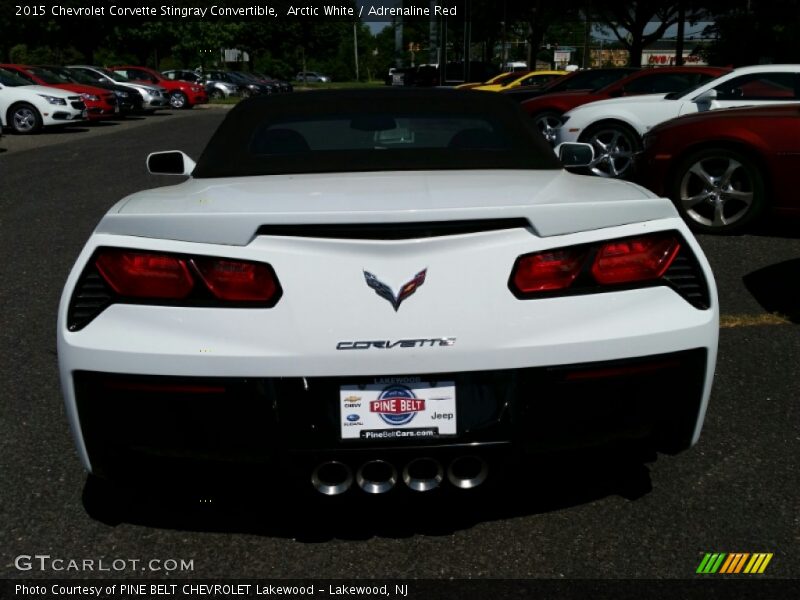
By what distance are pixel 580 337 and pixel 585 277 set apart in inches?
7.1

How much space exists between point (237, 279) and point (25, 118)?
68.9 ft

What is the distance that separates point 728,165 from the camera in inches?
299

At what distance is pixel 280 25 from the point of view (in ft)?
290

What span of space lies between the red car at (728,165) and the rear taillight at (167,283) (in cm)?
603

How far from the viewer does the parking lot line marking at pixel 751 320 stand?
17.1ft

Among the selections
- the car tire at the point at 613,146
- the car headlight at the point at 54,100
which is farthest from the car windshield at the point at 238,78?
the car tire at the point at 613,146

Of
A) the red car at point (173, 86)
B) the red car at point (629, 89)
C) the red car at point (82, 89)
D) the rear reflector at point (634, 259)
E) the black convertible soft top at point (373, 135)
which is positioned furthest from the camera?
the red car at point (173, 86)

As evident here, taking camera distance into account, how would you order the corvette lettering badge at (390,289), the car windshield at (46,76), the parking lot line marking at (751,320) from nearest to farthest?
the corvette lettering badge at (390,289) < the parking lot line marking at (751,320) < the car windshield at (46,76)

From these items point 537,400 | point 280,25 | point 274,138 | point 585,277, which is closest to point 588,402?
point 537,400

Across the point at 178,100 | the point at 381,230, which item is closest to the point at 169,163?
the point at 381,230

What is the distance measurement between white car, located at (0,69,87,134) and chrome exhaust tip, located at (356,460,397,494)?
2081 centimetres

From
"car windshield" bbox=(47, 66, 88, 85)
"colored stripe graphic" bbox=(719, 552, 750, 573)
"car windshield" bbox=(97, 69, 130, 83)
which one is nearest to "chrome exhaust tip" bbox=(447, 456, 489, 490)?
"colored stripe graphic" bbox=(719, 552, 750, 573)

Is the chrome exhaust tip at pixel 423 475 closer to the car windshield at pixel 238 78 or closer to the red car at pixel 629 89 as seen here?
the red car at pixel 629 89

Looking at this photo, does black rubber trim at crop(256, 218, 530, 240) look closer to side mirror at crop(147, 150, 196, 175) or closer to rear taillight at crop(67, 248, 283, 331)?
rear taillight at crop(67, 248, 283, 331)
